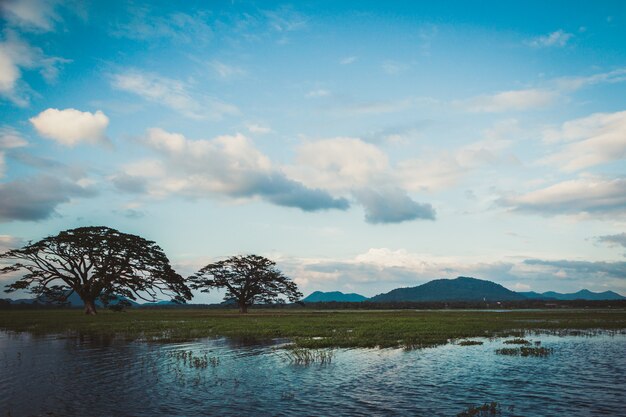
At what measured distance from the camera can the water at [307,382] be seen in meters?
14.9

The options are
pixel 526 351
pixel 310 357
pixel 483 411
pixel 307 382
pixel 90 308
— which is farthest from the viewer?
pixel 90 308

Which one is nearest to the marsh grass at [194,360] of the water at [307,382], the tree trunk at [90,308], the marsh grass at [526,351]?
the water at [307,382]

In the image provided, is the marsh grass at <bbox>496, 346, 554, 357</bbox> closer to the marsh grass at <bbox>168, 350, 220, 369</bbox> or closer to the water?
the water

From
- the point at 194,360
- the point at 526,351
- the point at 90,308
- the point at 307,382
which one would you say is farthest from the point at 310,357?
the point at 90,308

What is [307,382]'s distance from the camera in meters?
18.8

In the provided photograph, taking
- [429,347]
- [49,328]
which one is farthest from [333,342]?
[49,328]

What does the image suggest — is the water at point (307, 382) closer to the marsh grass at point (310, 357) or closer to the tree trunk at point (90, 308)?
the marsh grass at point (310, 357)

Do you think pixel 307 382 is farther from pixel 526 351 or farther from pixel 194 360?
pixel 526 351

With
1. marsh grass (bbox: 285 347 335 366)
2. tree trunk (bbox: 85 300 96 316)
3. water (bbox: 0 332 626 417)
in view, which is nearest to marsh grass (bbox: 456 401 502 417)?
water (bbox: 0 332 626 417)

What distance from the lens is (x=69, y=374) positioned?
20703 mm

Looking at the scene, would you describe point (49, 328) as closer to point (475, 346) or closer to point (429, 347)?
point (429, 347)

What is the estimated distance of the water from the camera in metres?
14.9

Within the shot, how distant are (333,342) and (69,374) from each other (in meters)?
17.4

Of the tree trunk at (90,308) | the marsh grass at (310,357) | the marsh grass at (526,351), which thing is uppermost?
the tree trunk at (90,308)
